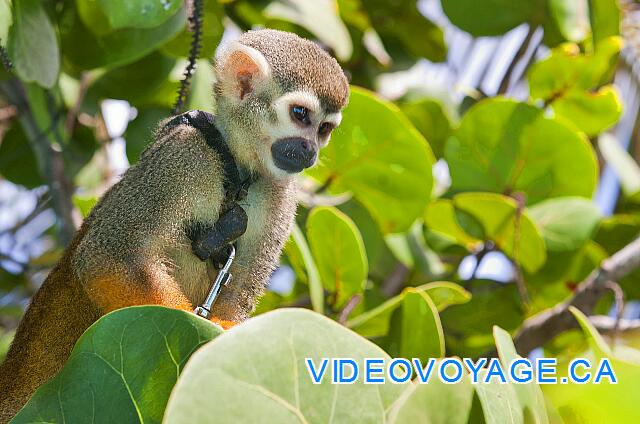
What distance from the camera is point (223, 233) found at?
5.62ft

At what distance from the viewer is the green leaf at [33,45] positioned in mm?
1889

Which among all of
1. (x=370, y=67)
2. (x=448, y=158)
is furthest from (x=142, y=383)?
(x=370, y=67)

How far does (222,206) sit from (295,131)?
0.26 meters

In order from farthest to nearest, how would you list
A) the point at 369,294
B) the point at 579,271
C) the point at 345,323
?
the point at 579,271 → the point at 369,294 → the point at 345,323

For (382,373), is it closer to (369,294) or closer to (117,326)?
(117,326)

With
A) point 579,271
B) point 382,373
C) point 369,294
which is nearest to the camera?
point 382,373

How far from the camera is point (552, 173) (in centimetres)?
268

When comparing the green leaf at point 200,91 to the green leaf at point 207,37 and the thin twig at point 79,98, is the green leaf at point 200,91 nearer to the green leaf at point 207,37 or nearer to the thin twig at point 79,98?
the green leaf at point 207,37

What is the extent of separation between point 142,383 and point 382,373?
38 centimetres

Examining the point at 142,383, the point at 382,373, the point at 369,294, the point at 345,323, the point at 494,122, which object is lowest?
the point at 369,294

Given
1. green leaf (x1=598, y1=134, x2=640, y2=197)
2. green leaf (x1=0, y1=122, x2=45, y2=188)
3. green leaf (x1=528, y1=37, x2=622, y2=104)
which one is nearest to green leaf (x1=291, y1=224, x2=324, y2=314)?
green leaf (x1=528, y1=37, x2=622, y2=104)

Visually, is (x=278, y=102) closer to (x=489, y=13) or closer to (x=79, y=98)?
(x=79, y=98)

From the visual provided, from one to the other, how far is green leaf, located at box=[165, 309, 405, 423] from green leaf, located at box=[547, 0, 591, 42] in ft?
6.11

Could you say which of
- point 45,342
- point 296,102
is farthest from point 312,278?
point 45,342
